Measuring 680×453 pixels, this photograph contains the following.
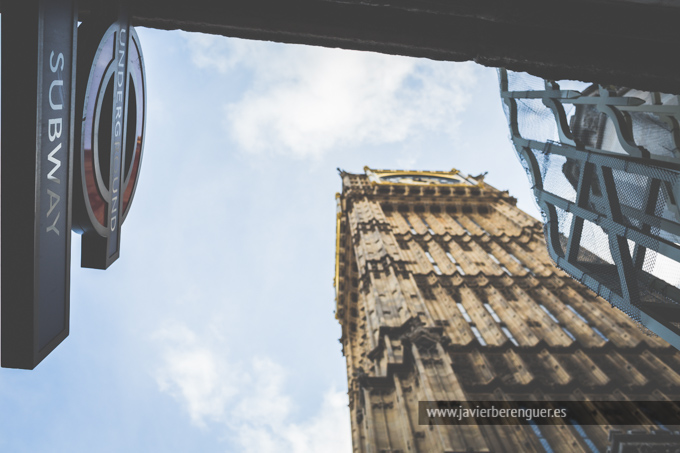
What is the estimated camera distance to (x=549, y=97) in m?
11.1

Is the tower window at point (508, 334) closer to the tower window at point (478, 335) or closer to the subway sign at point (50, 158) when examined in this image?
the tower window at point (478, 335)

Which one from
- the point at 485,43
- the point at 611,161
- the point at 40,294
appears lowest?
the point at 40,294

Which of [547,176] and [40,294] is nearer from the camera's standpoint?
[40,294]

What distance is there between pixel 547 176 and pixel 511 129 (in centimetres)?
206

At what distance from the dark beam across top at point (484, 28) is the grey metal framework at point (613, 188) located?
2.07 meters

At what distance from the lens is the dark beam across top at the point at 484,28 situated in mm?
5195

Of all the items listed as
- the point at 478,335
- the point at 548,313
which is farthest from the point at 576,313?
the point at 478,335

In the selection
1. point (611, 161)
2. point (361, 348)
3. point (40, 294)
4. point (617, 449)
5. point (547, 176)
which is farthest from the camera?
point (361, 348)

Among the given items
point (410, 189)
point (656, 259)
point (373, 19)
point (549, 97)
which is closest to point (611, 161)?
point (656, 259)

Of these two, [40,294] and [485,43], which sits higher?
[485,43]

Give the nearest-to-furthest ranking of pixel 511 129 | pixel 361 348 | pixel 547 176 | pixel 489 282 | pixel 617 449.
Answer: pixel 617 449
pixel 547 176
pixel 511 129
pixel 489 282
pixel 361 348

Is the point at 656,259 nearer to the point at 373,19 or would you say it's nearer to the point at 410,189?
the point at 373,19

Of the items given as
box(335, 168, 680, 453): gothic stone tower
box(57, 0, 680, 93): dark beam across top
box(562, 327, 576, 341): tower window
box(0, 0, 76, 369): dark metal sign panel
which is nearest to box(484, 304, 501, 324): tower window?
box(335, 168, 680, 453): gothic stone tower

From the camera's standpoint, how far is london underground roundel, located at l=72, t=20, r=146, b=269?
16.1 ft
